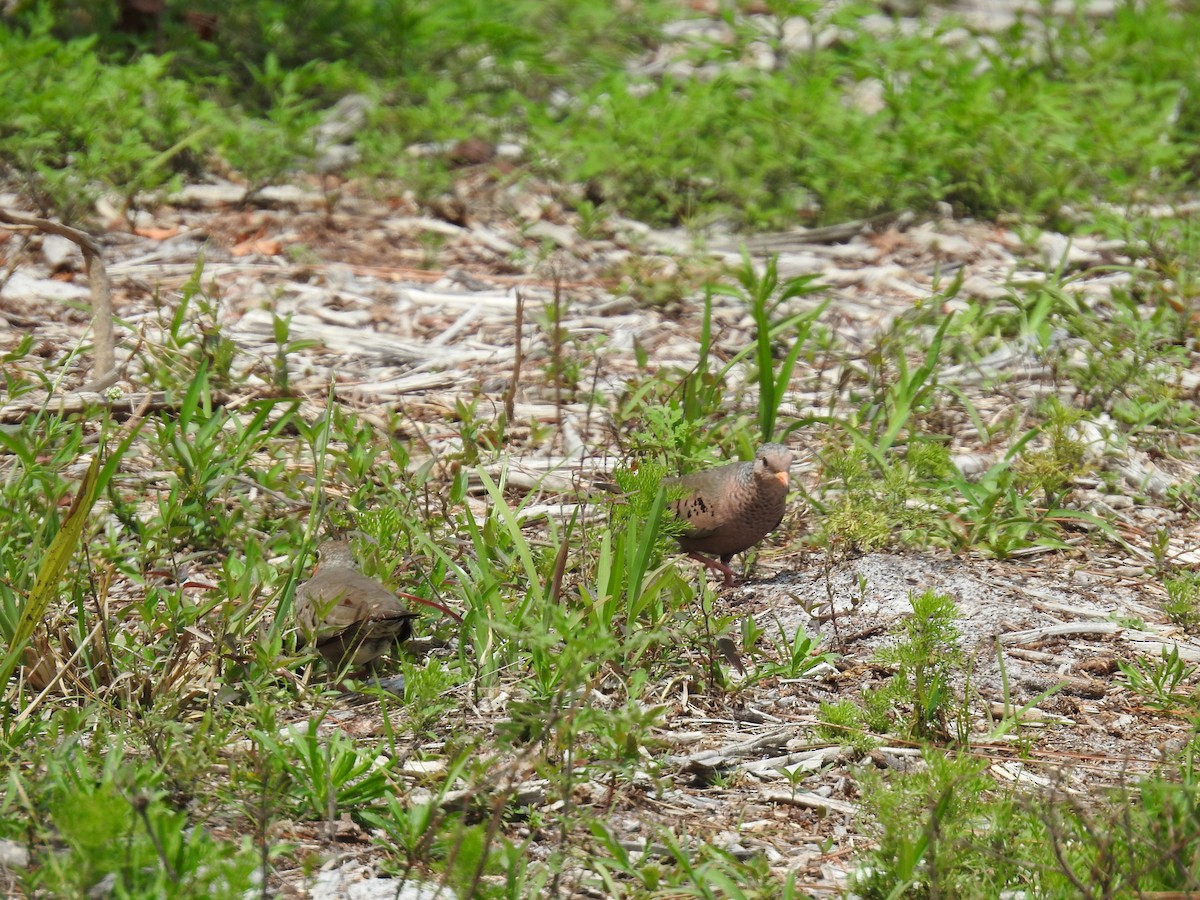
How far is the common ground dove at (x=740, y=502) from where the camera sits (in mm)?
4125

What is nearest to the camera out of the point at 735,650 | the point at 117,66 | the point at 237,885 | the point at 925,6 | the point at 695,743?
the point at 237,885

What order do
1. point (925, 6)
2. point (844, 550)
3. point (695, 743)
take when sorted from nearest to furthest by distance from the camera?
1. point (695, 743)
2. point (844, 550)
3. point (925, 6)

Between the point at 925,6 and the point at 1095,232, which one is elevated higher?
the point at 925,6

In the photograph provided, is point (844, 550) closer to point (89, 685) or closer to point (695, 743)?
point (695, 743)

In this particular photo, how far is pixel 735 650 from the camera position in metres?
3.73

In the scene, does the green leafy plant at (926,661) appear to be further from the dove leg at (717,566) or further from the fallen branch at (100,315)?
the fallen branch at (100,315)

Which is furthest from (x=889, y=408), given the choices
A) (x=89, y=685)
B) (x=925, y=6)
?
(x=925, y=6)

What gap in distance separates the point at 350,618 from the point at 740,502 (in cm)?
126

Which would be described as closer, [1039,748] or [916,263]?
[1039,748]

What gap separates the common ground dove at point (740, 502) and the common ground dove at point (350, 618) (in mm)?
964

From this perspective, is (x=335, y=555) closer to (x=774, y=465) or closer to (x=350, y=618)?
(x=350, y=618)

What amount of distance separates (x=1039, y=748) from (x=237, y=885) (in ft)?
6.75

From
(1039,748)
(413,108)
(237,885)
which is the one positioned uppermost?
(413,108)

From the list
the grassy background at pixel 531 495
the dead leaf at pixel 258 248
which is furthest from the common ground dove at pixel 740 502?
the dead leaf at pixel 258 248
